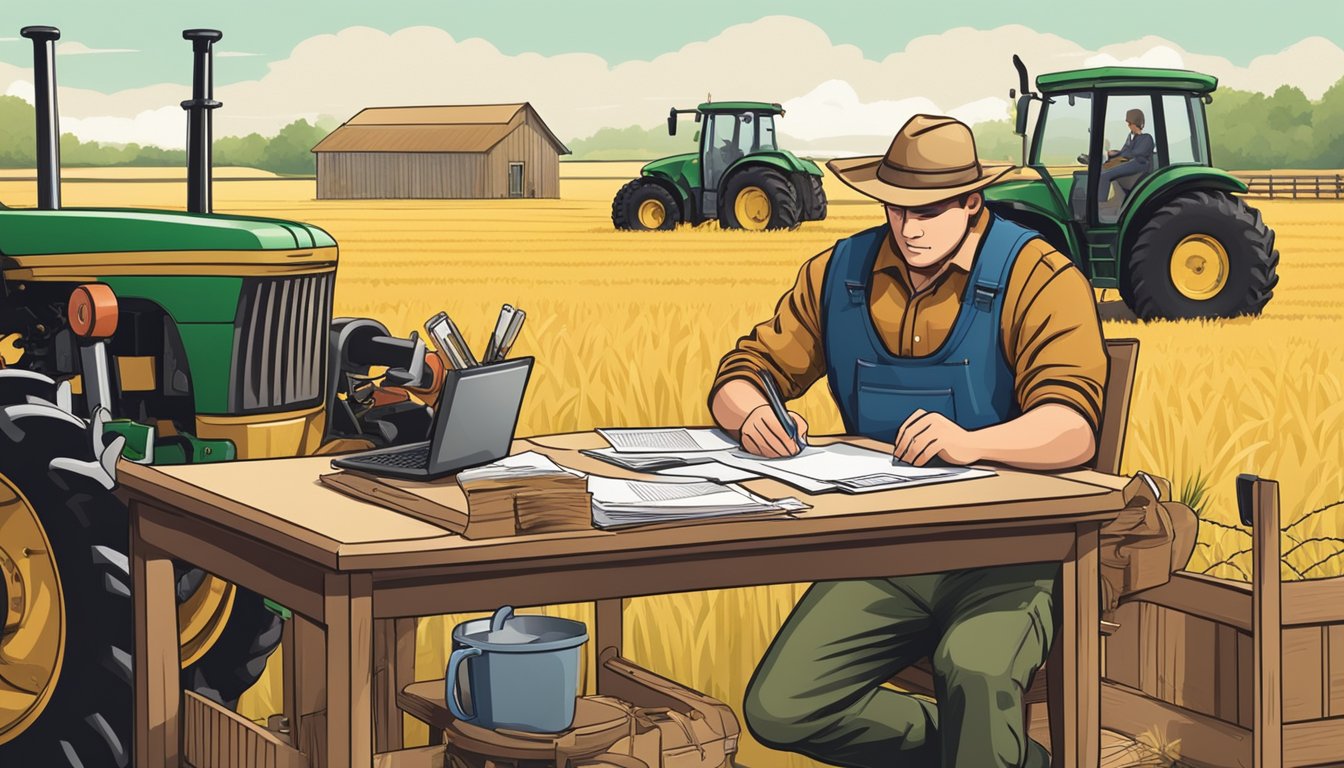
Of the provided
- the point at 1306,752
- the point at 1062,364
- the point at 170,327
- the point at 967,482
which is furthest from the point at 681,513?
the point at 170,327

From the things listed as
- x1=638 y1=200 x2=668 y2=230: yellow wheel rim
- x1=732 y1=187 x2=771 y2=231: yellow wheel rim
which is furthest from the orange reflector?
x1=638 y1=200 x2=668 y2=230: yellow wheel rim

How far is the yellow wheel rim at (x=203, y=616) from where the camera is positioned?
384 centimetres

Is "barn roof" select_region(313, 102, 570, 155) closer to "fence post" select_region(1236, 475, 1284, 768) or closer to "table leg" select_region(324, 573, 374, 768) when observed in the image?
"fence post" select_region(1236, 475, 1284, 768)

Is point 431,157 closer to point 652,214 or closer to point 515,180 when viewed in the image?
point 515,180

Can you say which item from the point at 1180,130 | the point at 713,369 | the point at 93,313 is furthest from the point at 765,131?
the point at 93,313

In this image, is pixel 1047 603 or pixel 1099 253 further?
pixel 1099 253

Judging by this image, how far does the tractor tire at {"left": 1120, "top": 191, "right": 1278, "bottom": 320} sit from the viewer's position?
12898 millimetres

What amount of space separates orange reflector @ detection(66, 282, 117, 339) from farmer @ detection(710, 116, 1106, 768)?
1.44m

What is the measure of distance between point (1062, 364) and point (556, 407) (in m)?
4.41

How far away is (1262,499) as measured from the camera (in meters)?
3.30

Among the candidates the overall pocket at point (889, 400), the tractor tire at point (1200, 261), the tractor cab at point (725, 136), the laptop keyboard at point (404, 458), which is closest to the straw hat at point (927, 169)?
the overall pocket at point (889, 400)

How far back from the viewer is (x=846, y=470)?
3.28 m

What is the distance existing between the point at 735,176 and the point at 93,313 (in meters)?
21.1

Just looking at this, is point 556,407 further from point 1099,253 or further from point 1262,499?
point 1099,253
